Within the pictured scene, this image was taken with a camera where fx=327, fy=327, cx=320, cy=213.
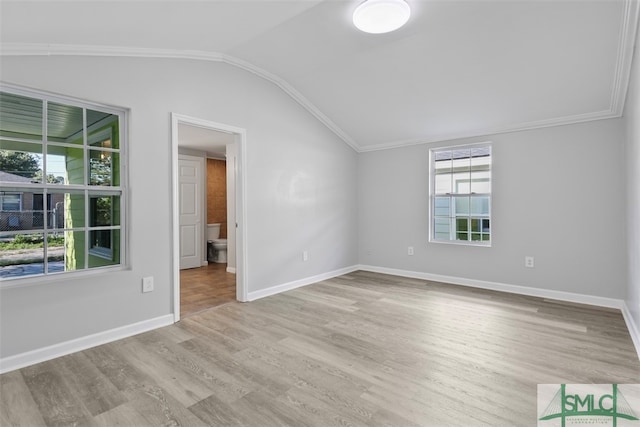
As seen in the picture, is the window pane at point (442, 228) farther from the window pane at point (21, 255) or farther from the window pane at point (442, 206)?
the window pane at point (21, 255)

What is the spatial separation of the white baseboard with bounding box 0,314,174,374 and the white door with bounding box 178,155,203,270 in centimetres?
306

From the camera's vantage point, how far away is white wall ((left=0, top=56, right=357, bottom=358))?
8.03 ft

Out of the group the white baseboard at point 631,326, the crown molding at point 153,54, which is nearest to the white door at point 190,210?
the crown molding at point 153,54

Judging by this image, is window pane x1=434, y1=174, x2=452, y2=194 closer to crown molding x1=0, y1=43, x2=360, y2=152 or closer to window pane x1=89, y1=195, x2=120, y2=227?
crown molding x1=0, y1=43, x2=360, y2=152

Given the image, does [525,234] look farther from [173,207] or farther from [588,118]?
[173,207]

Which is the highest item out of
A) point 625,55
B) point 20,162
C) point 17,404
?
point 625,55

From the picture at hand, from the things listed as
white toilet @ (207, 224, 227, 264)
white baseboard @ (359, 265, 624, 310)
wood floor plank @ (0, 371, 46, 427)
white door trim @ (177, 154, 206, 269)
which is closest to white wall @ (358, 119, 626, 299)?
white baseboard @ (359, 265, 624, 310)

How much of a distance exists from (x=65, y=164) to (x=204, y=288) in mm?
2418

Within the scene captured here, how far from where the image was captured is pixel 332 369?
2.28 m

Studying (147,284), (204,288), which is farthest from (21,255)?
(204,288)

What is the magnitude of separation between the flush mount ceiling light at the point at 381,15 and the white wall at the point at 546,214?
7.98ft

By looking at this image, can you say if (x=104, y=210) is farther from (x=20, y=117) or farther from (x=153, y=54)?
(x=153, y=54)

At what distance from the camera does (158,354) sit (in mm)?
2510

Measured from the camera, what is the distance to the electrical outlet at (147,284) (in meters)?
2.98
